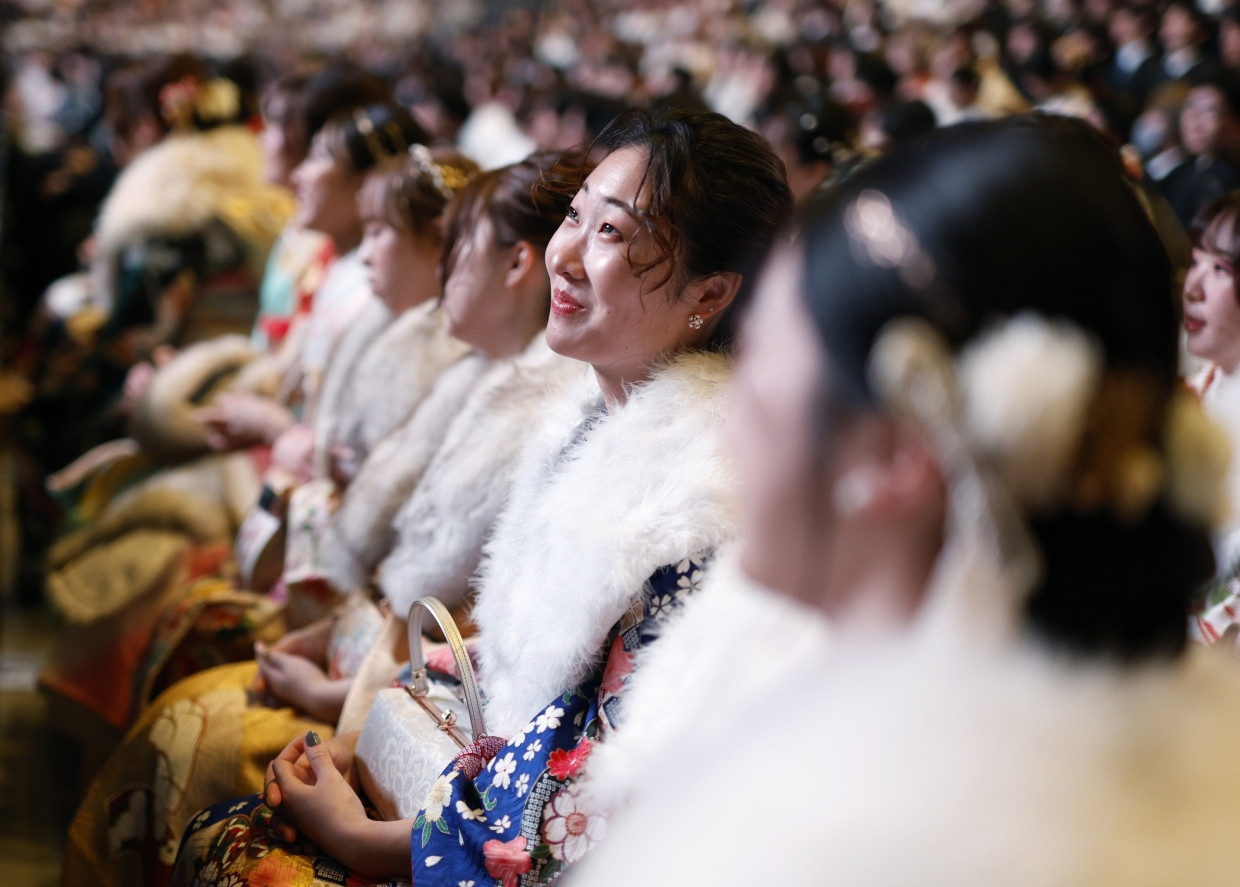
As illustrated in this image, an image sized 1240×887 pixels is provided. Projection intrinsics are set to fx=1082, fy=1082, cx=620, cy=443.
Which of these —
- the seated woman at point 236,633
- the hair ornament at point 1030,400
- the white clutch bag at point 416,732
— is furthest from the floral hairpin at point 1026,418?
the seated woman at point 236,633

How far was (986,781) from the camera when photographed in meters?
0.65

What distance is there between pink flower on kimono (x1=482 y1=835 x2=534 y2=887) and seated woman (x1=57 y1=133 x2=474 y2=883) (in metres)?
0.71

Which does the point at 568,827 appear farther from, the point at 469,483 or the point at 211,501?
the point at 211,501

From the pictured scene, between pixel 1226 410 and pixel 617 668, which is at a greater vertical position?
pixel 617 668

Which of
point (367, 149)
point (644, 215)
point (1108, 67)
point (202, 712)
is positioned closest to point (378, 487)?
Answer: point (202, 712)

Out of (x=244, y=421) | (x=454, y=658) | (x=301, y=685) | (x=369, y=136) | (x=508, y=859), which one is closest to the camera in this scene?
(x=508, y=859)

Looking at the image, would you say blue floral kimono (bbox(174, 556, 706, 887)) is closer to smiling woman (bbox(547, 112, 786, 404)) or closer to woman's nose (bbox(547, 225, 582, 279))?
smiling woman (bbox(547, 112, 786, 404))

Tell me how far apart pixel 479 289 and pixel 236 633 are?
972mm

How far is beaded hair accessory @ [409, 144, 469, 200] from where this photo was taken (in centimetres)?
220

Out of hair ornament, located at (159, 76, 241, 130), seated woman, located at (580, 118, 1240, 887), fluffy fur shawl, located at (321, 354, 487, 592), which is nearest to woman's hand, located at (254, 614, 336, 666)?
fluffy fur shawl, located at (321, 354, 487, 592)

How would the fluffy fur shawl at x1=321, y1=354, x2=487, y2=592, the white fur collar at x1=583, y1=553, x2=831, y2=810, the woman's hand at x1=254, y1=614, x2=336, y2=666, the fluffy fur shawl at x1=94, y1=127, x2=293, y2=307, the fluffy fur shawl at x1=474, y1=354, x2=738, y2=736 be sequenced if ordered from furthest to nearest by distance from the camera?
1. the fluffy fur shawl at x1=94, y1=127, x2=293, y2=307
2. the woman's hand at x1=254, y1=614, x2=336, y2=666
3. the fluffy fur shawl at x1=321, y1=354, x2=487, y2=592
4. the fluffy fur shawl at x1=474, y1=354, x2=738, y2=736
5. the white fur collar at x1=583, y1=553, x2=831, y2=810

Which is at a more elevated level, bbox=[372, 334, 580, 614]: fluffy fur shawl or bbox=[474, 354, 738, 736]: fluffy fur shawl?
bbox=[474, 354, 738, 736]: fluffy fur shawl

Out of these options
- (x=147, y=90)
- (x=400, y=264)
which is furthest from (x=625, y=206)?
(x=147, y=90)

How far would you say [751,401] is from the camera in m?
0.76
